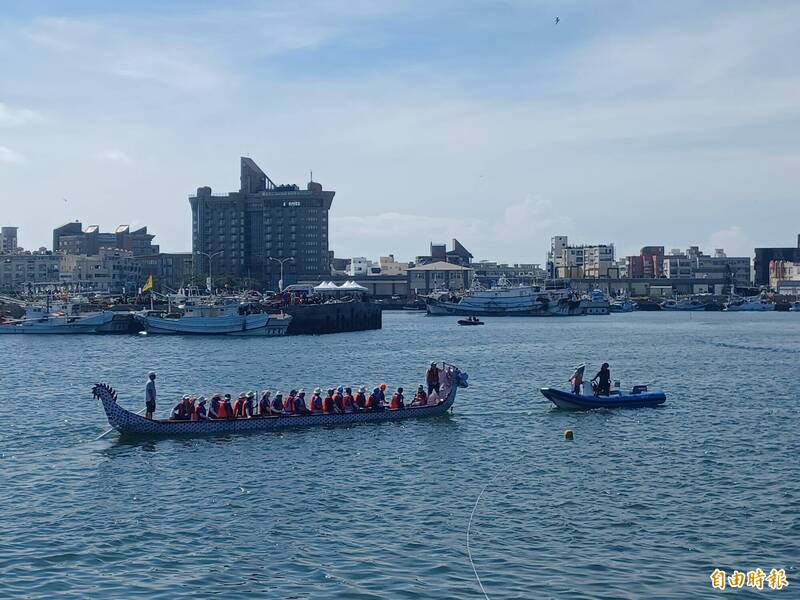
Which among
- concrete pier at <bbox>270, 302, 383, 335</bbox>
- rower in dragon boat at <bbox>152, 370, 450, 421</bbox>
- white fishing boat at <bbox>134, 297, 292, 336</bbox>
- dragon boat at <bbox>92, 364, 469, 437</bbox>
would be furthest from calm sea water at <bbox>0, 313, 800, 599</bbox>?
concrete pier at <bbox>270, 302, 383, 335</bbox>

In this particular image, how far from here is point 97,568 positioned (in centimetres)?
2522

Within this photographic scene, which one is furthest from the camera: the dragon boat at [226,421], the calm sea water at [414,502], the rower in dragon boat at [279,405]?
the rower in dragon boat at [279,405]

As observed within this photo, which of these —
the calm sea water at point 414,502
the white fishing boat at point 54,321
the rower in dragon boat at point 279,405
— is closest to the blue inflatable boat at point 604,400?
the calm sea water at point 414,502

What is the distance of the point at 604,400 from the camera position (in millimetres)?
52562

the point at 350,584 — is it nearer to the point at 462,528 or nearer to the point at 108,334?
the point at 462,528

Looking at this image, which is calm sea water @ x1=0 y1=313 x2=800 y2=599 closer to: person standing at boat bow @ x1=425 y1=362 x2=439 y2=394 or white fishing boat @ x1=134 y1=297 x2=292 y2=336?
person standing at boat bow @ x1=425 y1=362 x2=439 y2=394

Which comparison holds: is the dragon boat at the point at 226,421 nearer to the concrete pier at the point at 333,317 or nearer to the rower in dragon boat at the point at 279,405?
the rower in dragon boat at the point at 279,405

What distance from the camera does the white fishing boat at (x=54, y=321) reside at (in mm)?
133875

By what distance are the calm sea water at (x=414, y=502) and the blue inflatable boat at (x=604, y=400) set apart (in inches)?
31.9

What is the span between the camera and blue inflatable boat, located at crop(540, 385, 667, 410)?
170 feet

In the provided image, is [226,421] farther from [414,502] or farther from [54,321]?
[54,321]

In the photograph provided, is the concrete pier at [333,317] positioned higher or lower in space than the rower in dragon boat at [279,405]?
higher

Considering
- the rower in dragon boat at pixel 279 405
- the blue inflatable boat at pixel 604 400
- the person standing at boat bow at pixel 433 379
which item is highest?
the person standing at boat bow at pixel 433 379

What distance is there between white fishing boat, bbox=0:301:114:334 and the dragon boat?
9491cm
